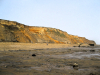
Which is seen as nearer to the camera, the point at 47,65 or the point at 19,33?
the point at 47,65

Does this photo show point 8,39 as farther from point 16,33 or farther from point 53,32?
point 53,32

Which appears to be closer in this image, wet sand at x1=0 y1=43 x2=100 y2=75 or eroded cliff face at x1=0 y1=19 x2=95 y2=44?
wet sand at x1=0 y1=43 x2=100 y2=75

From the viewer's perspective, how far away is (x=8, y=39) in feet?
131

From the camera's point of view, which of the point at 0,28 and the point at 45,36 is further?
the point at 45,36

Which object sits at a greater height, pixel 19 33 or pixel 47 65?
pixel 19 33

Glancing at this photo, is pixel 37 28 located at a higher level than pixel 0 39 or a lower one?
higher

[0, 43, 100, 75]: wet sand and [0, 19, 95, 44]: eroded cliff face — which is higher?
[0, 19, 95, 44]: eroded cliff face

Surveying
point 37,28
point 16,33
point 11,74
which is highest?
point 37,28

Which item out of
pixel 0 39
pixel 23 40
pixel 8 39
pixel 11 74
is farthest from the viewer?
pixel 23 40

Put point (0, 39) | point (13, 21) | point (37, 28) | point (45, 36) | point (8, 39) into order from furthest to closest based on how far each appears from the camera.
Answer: point (37, 28) → point (45, 36) → point (13, 21) → point (8, 39) → point (0, 39)

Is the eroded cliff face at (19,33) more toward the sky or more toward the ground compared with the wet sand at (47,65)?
more toward the sky

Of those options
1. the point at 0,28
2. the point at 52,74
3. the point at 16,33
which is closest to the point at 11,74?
the point at 52,74

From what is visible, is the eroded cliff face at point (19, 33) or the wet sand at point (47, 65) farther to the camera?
the eroded cliff face at point (19, 33)

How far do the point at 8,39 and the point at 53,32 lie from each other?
36.7 meters
